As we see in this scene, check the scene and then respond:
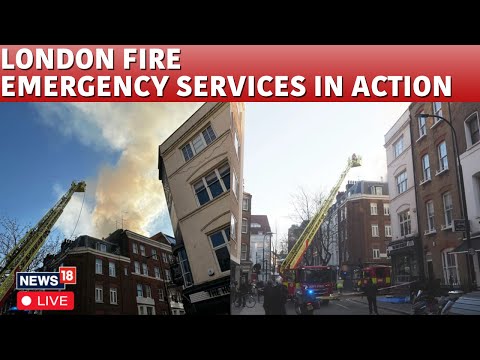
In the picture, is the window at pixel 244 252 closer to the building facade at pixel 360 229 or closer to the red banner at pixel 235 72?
the building facade at pixel 360 229

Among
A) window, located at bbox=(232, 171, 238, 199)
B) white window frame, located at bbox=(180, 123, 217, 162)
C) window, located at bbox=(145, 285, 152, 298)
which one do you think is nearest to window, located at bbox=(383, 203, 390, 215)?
window, located at bbox=(232, 171, 238, 199)

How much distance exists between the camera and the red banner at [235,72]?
3418mm

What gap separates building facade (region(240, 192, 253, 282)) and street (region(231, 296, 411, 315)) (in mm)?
225

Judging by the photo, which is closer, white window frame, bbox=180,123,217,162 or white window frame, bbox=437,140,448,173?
white window frame, bbox=437,140,448,173

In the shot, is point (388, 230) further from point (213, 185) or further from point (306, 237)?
point (213, 185)

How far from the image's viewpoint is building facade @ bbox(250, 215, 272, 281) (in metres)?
3.33

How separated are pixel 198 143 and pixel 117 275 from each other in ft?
3.77

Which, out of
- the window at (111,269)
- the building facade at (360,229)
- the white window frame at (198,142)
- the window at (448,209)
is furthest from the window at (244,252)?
the window at (448,209)

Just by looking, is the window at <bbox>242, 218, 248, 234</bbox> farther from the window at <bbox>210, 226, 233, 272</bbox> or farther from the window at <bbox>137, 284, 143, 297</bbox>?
the window at <bbox>137, 284, 143, 297</bbox>

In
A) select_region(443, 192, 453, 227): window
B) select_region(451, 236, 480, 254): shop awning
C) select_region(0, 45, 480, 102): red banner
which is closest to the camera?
select_region(451, 236, 480, 254): shop awning

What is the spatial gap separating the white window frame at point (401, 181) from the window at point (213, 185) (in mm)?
1247

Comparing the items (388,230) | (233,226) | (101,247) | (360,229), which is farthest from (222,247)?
(388,230)
